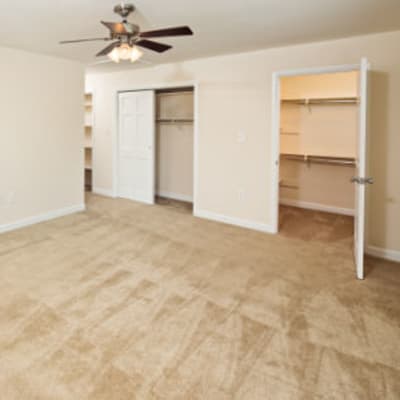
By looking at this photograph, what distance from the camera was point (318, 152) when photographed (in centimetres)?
545

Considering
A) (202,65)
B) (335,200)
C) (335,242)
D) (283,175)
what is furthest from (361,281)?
(202,65)

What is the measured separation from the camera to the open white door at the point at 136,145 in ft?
18.6

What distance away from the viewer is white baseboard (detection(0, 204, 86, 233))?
434 cm

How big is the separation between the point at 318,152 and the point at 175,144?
2.60 m

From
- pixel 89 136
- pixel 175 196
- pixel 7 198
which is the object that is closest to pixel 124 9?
pixel 7 198

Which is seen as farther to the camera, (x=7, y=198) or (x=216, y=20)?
(x=7, y=198)

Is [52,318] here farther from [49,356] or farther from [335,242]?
[335,242]

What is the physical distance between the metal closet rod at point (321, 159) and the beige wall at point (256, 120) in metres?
1.51

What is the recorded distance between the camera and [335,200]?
5441mm

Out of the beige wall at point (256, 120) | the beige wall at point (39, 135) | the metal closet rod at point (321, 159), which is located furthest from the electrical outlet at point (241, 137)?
the beige wall at point (39, 135)

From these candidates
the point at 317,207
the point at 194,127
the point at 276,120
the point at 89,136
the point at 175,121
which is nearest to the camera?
the point at 276,120

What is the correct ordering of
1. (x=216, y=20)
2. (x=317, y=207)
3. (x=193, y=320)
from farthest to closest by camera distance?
(x=317, y=207)
(x=216, y=20)
(x=193, y=320)

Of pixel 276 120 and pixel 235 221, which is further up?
pixel 276 120

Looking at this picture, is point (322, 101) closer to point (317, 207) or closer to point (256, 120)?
point (256, 120)
